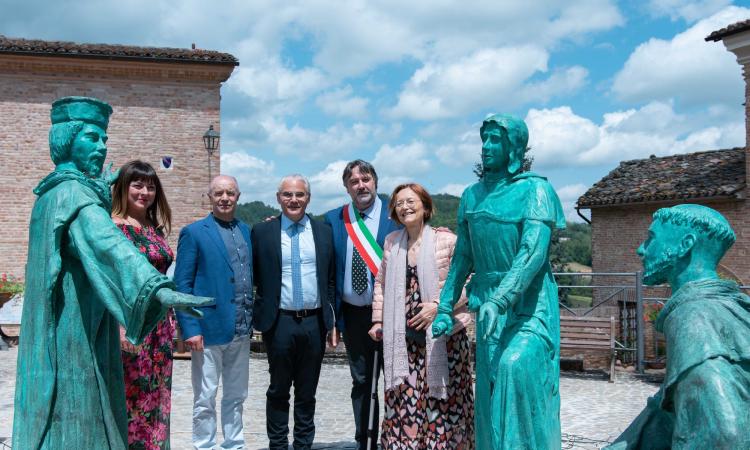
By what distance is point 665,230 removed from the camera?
233 centimetres

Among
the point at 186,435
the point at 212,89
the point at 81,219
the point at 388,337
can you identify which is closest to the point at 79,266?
the point at 81,219

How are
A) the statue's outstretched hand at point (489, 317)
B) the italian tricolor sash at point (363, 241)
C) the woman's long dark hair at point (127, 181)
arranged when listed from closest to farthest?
the statue's outstretched hand at point (489, 317)
the woman's long dark hair at point (127, 181)
the italian tricolor sash at point (363, 241)

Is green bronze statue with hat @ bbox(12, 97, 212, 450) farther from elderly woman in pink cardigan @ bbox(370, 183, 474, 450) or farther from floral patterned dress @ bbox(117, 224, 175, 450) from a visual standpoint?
elderly woman in pink cardigan @ bbox(370, 183, 474, 450)

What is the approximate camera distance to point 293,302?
5402mm

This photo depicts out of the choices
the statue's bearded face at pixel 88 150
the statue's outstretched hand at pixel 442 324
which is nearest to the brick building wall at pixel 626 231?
the statue's outstretched hand at pixel 442 324

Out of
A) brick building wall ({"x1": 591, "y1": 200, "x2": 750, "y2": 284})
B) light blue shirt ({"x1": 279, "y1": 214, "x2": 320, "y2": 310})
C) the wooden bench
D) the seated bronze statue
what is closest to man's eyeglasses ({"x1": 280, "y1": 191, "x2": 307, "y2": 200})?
light blue shirt ({"x1": 279, "y1": 214, "x2": 320, "y2": 310})

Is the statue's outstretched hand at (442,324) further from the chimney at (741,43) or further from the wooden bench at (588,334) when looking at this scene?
the chimney at (741,43)

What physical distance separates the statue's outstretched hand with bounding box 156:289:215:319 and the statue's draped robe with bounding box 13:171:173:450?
20cm

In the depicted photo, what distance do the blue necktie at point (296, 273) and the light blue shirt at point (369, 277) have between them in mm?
373

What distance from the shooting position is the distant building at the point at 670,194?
64.0 feet

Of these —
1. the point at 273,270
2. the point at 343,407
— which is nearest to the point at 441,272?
the point at 273,270

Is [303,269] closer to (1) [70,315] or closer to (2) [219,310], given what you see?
(2) [219,310]

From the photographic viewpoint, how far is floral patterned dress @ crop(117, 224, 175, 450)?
427 cm

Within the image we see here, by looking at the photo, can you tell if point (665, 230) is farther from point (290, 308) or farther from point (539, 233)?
point (290, 308)
